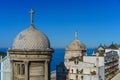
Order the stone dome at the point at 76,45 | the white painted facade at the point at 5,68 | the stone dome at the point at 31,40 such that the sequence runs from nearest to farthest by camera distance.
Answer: the stone dome at the point at 31,40 < the white painted facade at the point at 5,68 < the stone dome at the point at 76,45

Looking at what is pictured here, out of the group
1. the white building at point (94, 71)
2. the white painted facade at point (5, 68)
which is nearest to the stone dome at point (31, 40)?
the white painted facade at point (5, 68)

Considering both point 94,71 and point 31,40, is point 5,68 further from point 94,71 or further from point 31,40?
point 94,71

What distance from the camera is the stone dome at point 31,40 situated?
15375 millimetres

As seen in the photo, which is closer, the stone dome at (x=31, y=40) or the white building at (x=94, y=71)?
the stone dome at (x=31, y=40)

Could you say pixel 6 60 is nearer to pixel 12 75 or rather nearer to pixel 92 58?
pixel 12 75

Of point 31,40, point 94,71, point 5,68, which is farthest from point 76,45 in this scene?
point 31,40

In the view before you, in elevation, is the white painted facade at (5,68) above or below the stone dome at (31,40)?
below

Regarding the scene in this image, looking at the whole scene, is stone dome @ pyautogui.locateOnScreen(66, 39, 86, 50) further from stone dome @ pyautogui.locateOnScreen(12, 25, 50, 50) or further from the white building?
stone dome @ pyautogui.locateOnScreen(12, 25, 50, 50)

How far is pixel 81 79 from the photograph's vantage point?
46.3 m

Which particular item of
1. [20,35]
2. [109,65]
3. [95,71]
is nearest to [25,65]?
[20,35]

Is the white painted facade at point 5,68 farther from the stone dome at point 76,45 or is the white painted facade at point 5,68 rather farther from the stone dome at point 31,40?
the stone dome at point 76,45

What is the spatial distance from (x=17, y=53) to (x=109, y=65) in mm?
39563

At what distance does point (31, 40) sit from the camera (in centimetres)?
1539

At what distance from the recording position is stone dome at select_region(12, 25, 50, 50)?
1538cm
